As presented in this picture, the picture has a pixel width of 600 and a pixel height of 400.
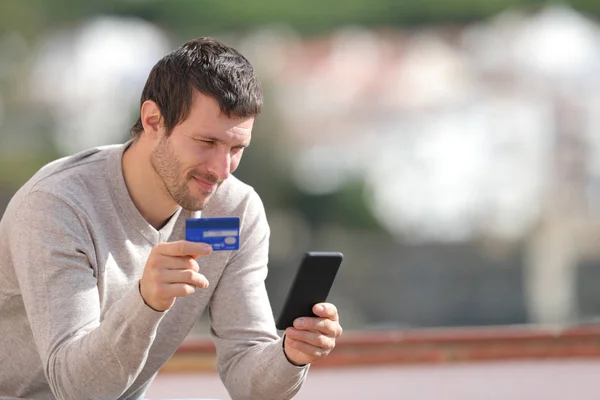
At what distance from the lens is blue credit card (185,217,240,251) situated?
162cm

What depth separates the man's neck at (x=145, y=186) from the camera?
193 centimetres

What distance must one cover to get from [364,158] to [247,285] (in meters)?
11.3

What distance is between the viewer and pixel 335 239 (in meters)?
12.7

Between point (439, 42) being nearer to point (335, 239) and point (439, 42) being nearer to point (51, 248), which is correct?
point (335, 239)

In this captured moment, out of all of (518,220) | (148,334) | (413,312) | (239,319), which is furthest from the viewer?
(518,220)

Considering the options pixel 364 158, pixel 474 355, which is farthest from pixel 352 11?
pixel 474 355

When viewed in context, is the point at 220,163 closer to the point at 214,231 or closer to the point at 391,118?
the point at 214,231

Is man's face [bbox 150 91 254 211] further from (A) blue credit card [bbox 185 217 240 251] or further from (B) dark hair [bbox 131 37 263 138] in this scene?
(A) blue credit card [bbox 185 217 240 251]

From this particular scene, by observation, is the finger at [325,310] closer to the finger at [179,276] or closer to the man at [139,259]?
the man at [139,259]

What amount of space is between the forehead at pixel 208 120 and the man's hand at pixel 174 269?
1.00ft

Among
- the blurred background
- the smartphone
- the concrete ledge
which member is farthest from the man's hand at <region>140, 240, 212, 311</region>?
the blurred background

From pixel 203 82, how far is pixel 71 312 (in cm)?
45

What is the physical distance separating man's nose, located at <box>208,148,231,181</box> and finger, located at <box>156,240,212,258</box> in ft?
0.92

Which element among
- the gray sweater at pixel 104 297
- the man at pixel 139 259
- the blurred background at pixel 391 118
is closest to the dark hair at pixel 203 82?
the man at pixel 139 259
